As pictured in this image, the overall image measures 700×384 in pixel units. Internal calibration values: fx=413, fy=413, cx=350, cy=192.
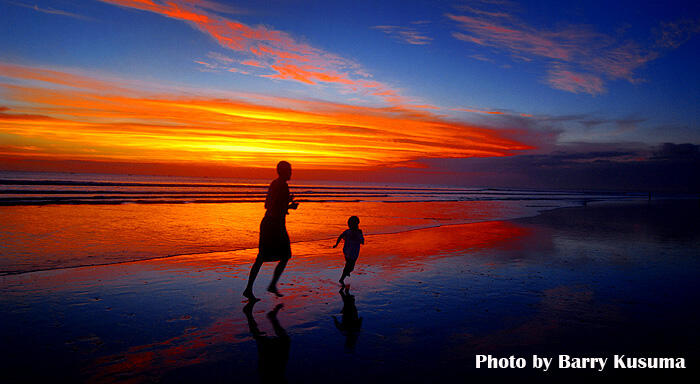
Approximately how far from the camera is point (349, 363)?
439 cm

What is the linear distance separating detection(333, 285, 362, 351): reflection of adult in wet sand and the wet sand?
0.03 metres

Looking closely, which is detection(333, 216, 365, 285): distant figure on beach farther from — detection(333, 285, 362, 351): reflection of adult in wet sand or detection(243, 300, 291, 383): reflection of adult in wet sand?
detection(243, 300, 291, 383): reflection of adult in wet sand

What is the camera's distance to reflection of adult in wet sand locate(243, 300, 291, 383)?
4.09 m

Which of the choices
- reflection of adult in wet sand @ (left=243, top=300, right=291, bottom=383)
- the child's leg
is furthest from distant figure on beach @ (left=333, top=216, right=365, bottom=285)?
reflection of adult in wet sand @ (left=243, top=300, right=291, bottom=383)

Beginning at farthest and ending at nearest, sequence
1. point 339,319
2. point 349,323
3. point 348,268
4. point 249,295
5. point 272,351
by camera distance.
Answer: point 348,268 → point 249,295 → point 339,319 → point 349,323 → point 272,351

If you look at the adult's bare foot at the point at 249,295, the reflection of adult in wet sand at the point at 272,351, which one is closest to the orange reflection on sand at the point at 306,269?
the reflection of adult in wet sand at the point at 272,351

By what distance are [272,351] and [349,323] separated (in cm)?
132

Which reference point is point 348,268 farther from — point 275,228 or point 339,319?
point 339,319

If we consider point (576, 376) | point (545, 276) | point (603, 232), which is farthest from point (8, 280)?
point (603, 232)

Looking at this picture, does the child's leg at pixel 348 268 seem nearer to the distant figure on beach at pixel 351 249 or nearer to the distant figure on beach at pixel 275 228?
the distant figure on beach at pixel 351 249

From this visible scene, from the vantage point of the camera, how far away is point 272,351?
4695mm

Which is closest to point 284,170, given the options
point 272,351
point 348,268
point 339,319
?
point 348,268

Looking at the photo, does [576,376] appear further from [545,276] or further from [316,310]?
[545,276]

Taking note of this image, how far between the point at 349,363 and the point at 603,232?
16822 millimetres
